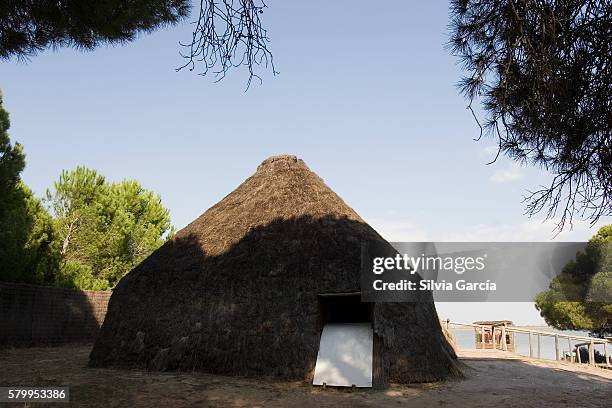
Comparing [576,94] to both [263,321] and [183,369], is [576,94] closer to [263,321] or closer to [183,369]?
[263,321]

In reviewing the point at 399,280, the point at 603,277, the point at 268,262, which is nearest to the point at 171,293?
the point at 268,262

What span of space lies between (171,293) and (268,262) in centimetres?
276

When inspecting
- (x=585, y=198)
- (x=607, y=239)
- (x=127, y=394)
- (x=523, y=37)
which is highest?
(x=607, y=239)

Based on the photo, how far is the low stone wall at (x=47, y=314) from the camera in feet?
50.8

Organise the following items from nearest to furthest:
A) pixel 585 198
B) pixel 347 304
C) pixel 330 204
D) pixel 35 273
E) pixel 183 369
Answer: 1. pixel 585 198
2. pixel 183 369
3. pixel 330 204
4. pixel 347 304
5. pixel 35 273

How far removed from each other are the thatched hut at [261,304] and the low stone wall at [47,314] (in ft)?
15.8

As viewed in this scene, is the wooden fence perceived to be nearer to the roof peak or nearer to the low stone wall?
the roof peak

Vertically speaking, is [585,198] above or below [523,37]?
below

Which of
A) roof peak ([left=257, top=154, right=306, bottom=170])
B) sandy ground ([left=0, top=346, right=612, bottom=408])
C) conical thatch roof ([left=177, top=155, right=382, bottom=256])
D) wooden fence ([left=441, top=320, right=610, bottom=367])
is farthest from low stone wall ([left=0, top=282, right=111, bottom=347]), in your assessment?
wooden fence ([left=441, top=320, right=610, bottom=367])

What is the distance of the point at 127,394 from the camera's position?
8727 mm

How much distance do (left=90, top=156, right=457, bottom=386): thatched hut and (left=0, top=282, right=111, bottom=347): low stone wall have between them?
4830mm

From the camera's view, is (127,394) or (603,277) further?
(603,277)

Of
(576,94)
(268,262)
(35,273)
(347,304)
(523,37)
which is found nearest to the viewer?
(523,37)

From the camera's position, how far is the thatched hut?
10836 millimetres
